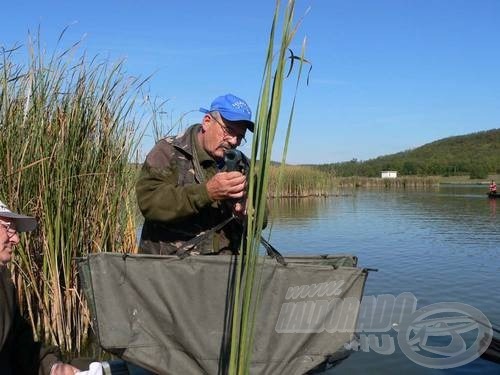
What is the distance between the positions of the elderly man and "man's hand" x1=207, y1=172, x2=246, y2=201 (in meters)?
1.06

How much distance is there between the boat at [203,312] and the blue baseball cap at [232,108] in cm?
86

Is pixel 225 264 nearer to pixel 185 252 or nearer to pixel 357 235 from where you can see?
pixel 185 252

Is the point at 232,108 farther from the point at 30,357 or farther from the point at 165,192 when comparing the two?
the point at 30,357

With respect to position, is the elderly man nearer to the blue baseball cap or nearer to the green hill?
the blue baseball cap

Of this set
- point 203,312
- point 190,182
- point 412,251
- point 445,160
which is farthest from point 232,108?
point 445,160

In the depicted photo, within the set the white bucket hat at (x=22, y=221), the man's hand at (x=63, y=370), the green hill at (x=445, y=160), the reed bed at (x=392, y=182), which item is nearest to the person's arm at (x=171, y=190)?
the white bucket hat at (x=22, y=221)

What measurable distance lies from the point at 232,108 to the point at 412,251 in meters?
13.2

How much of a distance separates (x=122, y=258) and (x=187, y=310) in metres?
0.39

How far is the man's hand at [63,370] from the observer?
301 centimetres

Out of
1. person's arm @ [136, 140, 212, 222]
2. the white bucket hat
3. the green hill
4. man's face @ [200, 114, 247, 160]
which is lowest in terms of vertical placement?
the white bucket hat

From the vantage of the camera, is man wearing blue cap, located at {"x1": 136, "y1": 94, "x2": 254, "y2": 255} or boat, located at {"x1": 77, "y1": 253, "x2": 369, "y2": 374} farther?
man wearing blue cap, located at {"x1": 136, "y1": 94, "x2": 254, "y2": 255}

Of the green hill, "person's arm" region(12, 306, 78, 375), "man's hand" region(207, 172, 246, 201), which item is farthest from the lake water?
the green hill

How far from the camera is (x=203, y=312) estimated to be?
2570mm

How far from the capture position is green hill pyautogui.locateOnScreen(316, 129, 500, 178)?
11059cm
